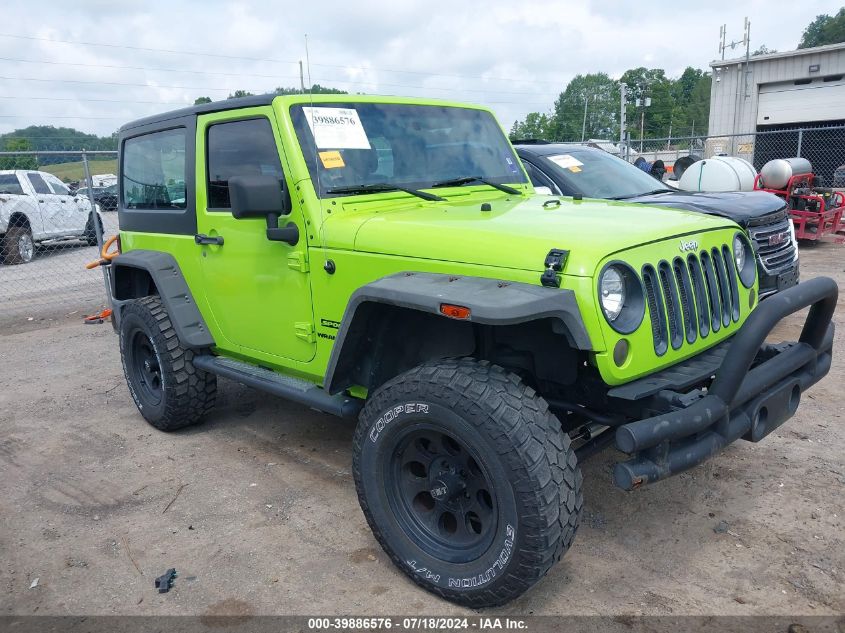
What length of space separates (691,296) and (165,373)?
128 inches

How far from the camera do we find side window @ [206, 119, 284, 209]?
369 centimetres

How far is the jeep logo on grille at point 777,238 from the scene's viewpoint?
251 inches

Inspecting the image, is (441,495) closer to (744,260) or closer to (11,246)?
(744,260)

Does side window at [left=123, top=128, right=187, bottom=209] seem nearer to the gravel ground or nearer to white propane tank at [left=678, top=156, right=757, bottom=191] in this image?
the gravel ground

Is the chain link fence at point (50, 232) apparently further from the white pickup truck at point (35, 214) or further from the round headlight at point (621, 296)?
the round headlight at point (621, 296)

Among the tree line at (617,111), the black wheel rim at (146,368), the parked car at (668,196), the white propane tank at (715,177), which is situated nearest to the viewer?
the black wheel rim at (146,368)

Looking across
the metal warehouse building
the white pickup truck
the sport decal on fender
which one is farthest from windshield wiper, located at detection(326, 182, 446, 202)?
the metal warehouse building

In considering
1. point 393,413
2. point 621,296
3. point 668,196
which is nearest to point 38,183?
point 668,196

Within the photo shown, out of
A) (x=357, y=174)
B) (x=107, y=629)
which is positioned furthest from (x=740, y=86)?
(x=107, y=629)

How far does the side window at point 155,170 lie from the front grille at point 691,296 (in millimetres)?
2950

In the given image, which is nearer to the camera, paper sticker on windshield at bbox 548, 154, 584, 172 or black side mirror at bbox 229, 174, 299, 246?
black side mirror at bbox 229, 174, 299, 246

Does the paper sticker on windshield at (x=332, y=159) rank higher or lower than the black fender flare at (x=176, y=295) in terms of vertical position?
higher

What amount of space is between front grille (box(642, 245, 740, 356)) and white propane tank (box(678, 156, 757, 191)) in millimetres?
8409


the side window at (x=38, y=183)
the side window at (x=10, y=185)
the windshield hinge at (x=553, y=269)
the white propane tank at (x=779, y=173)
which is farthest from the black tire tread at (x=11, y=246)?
the white propane tank at (x=779, y=173)
